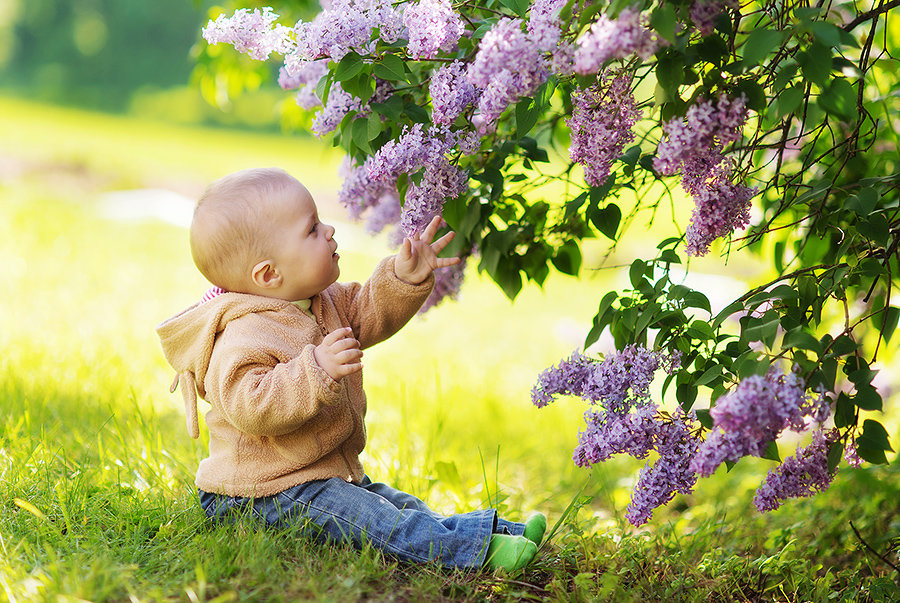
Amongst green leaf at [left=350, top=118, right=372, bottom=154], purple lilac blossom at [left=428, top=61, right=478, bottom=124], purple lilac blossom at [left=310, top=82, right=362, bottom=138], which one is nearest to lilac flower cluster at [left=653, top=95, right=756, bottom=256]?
purple lilac blossom at [left=428, top=61, right=478, bottom=124]

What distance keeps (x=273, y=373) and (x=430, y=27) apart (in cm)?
88

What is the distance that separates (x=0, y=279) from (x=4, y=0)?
67.3ft

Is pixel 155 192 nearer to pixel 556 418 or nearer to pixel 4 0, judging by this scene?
pixel 556 418

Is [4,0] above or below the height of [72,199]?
above

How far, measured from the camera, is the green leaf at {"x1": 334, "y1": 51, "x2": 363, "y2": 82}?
1.97 metres

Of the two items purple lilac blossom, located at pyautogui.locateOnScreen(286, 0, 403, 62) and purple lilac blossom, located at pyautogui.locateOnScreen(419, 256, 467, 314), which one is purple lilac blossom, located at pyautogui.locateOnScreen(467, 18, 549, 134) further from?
purple lilac blossom, located at pyautogui.locateOnScreen(419, 256, 467, 314)

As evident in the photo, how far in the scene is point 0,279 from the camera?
5.54 metres

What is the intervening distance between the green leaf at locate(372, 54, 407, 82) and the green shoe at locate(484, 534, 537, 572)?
1155 mm

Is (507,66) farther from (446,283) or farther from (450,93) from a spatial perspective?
(446,283)

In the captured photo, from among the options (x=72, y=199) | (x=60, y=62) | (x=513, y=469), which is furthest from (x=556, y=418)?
(x=60, y=62)

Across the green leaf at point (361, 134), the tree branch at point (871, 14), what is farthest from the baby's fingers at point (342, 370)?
the tree branch at point (871, 14)

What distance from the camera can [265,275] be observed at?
2.26m

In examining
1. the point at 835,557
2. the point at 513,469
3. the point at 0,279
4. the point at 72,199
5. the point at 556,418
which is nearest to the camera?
the point at 835,557

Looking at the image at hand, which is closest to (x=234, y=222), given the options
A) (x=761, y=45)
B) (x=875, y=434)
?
(x=761, y=45)
